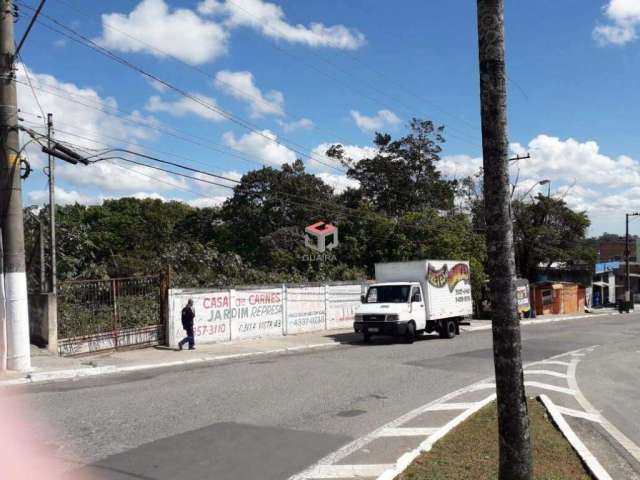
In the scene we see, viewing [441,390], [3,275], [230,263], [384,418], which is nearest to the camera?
[384,418]

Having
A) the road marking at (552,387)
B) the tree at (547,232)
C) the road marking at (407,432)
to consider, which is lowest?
the road marking at (552,387)

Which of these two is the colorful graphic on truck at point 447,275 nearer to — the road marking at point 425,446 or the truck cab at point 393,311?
the truck cab at point 393,311

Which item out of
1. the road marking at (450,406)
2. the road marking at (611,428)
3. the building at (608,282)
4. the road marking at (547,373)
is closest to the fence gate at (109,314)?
the road marking at (450,406)

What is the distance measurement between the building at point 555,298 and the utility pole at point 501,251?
50.3 m

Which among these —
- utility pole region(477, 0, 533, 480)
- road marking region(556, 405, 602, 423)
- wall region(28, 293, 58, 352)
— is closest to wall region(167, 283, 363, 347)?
wall region(28, 293, 58, 352)

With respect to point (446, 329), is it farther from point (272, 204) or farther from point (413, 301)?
point (272, 204)

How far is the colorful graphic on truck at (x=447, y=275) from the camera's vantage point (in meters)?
22.7

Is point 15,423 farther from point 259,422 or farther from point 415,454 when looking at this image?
point 415,454

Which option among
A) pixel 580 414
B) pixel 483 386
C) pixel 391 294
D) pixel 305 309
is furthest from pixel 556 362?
pixel 305 309

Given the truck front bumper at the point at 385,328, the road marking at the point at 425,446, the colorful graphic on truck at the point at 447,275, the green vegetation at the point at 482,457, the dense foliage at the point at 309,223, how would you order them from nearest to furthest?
the green vegetation at the point at 482,457 → the road marking at the point at 425,446 → the truck front bumper at the point at 385,328 → the colorful graphic on truck at the point at 447,275 → the dense foliage at the point at 309,223

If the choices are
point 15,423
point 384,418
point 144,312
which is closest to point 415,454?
point 384,418

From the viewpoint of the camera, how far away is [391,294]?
71.7 feet

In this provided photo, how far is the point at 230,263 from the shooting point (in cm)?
2823

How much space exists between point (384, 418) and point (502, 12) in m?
6.20
